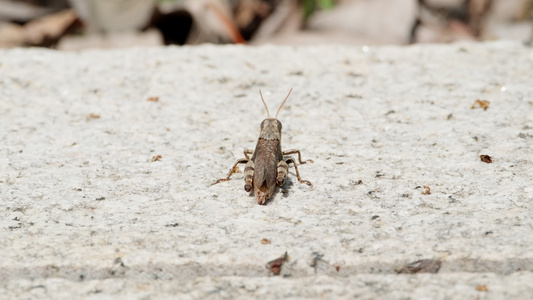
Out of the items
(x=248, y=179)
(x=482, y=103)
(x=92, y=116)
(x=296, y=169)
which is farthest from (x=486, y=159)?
(x=92, y=116)

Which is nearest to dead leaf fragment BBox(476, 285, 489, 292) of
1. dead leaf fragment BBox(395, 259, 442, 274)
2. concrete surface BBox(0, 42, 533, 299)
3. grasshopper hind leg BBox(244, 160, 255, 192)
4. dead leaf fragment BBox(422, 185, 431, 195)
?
concrete surface BBox(0, 42, 533, 299)

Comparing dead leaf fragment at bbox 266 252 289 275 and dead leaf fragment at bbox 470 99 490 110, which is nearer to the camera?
dead leaf fragment at bbox 266 252 289 275

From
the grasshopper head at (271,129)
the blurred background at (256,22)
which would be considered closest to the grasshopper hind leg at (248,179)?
the grasshopper head at (271,129)

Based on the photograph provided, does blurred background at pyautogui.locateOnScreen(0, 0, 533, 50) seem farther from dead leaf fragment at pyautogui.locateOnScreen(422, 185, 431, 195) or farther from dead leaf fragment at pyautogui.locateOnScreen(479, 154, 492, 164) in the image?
dead leaf fragment at pyautogui.locateOnScreen(422, 185, 431, 195)

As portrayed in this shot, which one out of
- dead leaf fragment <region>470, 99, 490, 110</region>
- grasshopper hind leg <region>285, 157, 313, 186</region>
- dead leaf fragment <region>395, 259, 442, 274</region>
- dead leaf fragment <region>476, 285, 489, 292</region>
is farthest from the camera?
dead leaf fragment <region>470, 99, 490, 110</region>

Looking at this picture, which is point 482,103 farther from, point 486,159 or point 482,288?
point 482,288

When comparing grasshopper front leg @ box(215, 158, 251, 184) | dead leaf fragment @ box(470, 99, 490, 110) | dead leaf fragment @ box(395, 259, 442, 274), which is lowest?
grasshopper front leg @ box(215, 158, 251, 184)

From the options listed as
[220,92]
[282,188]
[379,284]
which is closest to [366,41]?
[220,92]
